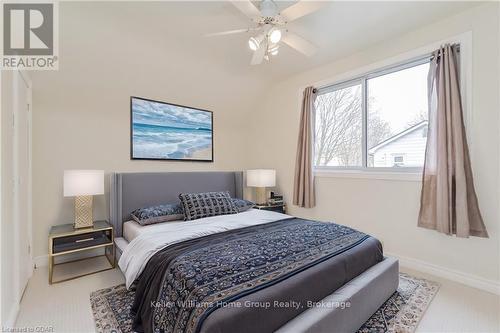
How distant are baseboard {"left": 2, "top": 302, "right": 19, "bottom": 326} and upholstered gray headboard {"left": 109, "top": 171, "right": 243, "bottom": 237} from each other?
113 cm

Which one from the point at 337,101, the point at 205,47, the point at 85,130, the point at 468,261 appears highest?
the point at 205,47

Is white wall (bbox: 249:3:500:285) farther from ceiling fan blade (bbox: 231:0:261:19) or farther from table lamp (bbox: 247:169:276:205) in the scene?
ceiling fan blade (bbox: 231:0:261:19)

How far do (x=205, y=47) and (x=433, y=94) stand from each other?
104 inches

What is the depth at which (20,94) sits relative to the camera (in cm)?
224

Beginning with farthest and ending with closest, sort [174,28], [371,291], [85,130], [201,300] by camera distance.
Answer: [85,130] → [174,28] → [371,291] → [201,300]

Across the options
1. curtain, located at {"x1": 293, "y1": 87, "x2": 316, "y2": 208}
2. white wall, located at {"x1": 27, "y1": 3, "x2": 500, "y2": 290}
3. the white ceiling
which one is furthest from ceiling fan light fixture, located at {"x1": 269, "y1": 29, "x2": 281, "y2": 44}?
curtain, located at {"x1": 293, "y1": 87, "x2": 316, "y2": 208}

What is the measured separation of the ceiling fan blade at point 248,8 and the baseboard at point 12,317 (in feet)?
8.91

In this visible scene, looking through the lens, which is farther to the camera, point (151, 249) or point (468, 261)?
point (468, 261)

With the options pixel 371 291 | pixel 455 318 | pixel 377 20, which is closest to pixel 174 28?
pixel 377 20

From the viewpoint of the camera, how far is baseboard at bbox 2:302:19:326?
1.62 metres

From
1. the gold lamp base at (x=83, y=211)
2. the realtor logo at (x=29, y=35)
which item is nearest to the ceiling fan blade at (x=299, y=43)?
the realtor logo at (x=29, y=35)

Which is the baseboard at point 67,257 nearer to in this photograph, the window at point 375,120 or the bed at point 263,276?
the bed at point 263,276

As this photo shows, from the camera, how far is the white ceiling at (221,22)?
2.30 m

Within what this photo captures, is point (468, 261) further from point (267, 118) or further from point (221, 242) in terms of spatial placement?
point (267, 118)
